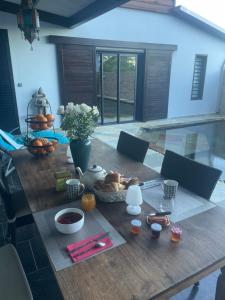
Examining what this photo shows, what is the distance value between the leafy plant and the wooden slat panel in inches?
203

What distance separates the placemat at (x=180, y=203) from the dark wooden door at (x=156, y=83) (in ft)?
17.6

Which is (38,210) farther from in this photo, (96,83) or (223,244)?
(96,83)

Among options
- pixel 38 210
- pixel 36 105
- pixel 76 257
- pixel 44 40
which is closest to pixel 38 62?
pixel 44 40

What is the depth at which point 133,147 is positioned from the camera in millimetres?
2066

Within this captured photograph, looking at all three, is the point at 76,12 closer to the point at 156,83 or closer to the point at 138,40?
the point at 138,40

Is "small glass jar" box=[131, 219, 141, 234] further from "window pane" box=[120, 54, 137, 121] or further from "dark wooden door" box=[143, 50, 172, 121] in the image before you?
"dark wooden door" box=[143, 50, 172, 121]

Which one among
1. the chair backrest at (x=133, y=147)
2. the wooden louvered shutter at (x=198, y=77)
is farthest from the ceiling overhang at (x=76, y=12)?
the wooden louvered shutter at (x=198, y=77)

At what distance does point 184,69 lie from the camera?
23.1 feet

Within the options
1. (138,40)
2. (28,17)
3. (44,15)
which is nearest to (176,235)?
(28,17)

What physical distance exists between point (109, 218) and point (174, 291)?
447 mm

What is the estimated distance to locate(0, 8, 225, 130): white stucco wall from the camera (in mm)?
4891

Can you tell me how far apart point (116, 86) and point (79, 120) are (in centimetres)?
483

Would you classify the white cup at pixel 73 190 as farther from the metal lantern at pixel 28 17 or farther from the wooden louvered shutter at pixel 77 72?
the wooden louvered shutter at pixel 77 72

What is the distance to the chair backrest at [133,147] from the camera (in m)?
1.95
